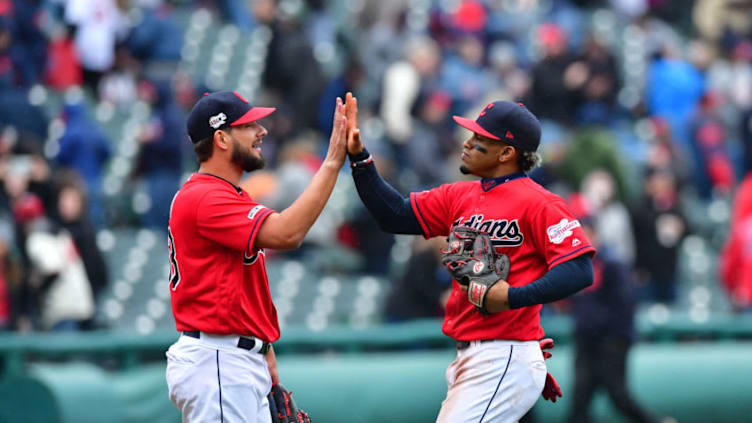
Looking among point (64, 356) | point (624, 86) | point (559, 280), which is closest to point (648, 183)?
point (624, 86)

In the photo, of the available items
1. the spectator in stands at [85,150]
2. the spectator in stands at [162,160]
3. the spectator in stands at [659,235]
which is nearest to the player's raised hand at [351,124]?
the spectator in stands at [162,160]

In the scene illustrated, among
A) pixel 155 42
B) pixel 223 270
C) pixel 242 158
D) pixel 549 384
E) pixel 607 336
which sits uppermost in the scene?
pixel 155 42

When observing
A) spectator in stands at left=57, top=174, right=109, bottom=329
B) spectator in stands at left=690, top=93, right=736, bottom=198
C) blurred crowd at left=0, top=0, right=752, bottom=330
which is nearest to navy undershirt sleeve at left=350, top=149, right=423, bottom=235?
blurred crowd at left=0, top=0, right=752, bottom=330

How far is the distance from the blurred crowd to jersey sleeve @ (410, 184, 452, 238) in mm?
3885

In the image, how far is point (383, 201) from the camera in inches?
214

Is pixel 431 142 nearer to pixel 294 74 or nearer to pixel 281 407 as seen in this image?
pixel 294 74

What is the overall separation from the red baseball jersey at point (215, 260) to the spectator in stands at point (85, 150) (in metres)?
6.08

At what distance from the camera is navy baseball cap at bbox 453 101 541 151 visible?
516 cm

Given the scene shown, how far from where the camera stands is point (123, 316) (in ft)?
33.8

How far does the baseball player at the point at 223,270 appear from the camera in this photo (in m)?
4.80

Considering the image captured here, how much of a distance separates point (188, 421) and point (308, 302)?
6135mm

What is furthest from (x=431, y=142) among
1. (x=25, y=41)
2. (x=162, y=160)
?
(x=25, y=41)

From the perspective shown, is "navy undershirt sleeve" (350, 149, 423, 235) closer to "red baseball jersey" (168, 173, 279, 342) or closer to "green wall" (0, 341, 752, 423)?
"red baseball jersey" (168, 173, 279, 342)

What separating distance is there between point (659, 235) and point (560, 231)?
23.3ft
